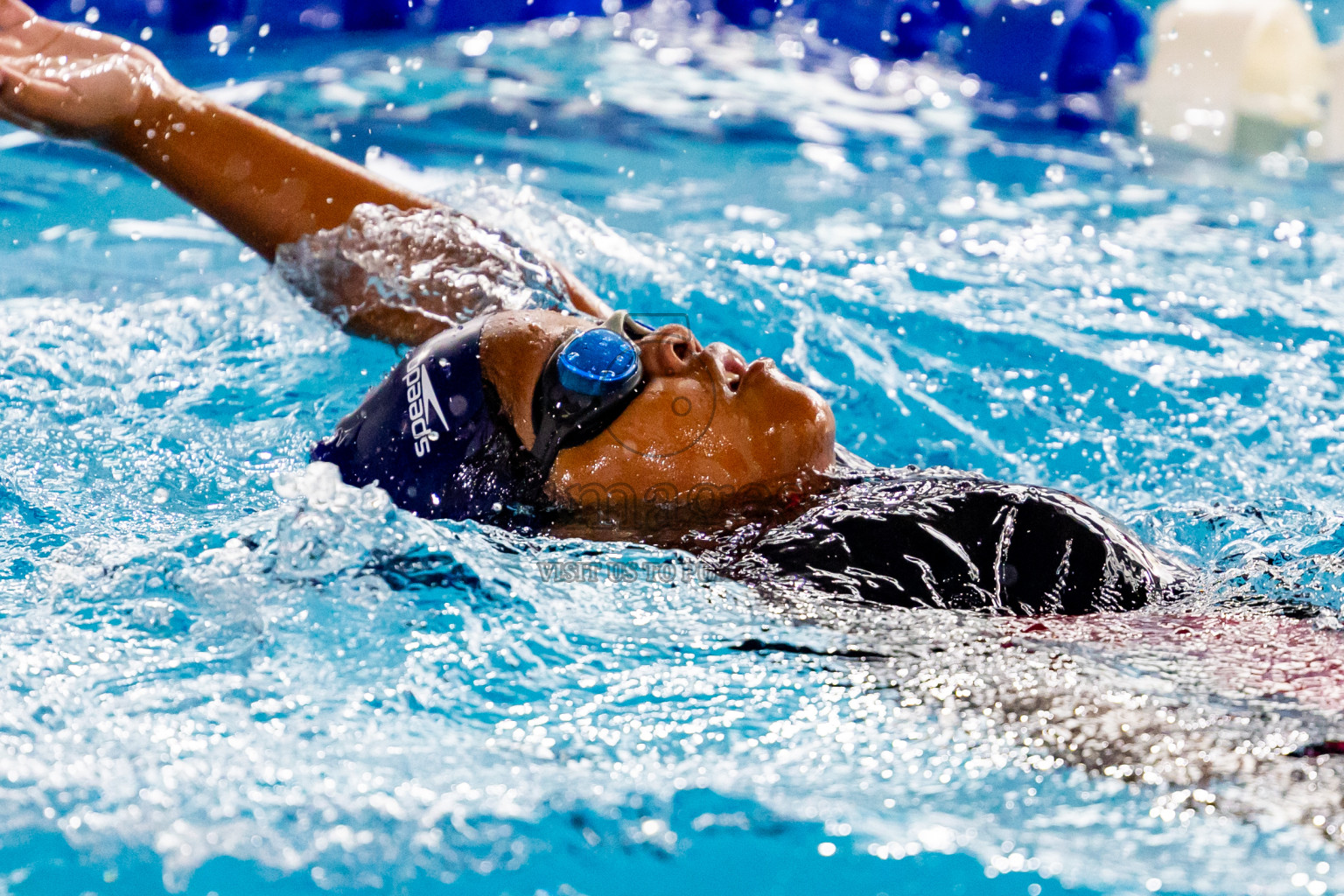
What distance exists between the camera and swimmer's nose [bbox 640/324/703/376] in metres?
2.13

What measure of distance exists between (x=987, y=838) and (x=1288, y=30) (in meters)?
7.22

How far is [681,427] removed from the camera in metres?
2.09

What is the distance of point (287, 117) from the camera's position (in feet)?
20.1

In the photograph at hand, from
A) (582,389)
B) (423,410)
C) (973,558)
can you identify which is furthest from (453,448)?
(973,558)

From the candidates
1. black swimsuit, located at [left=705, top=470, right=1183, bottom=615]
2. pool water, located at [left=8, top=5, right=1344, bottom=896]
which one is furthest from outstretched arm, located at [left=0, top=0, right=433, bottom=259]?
black swimsuit, located at [left=705, top=470, right=1183, bottom=615]

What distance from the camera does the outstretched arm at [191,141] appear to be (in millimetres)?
2602

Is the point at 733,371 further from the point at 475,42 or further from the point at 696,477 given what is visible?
the point at 475,42

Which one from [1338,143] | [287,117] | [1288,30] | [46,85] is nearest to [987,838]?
[46,85]

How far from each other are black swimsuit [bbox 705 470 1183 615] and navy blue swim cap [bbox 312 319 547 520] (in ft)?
1.27

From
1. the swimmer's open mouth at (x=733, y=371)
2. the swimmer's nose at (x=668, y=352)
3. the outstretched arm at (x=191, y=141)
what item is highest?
the outstretched arm at (x=191, y=141)

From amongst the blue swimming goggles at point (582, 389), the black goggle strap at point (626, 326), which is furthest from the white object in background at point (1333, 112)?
the blue swimming goggles at point (582, 389)

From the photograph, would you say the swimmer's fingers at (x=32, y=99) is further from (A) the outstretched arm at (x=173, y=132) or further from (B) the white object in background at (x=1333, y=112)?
(B) the white object in background at (x=1333, y=112)

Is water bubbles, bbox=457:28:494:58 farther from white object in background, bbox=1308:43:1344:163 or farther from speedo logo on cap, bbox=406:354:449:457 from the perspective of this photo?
speedo logo on cap, bbox=406:354:449:457

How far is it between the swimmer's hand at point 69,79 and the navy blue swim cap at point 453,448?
1064mm
